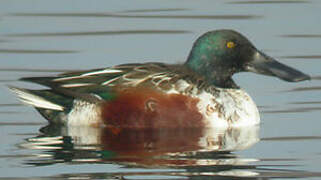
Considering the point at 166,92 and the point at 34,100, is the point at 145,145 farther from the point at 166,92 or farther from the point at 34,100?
the point at 34,100

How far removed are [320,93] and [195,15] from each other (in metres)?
3.82

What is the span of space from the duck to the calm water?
15cm

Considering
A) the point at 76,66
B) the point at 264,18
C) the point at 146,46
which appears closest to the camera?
the point at 76,66

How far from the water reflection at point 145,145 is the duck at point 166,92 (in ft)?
0.37

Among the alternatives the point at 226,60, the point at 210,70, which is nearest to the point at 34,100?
the point at 210,70

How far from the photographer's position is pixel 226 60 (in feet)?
42.5

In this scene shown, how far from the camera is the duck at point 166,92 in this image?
12344 millimetres

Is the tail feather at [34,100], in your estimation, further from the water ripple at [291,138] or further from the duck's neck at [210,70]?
the water ripple at [291,138]

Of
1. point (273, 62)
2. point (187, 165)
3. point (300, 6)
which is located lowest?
point (187, 165)

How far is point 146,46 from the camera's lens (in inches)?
615

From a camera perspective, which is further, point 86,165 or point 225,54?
point 225,54

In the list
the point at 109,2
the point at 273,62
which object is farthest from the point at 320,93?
the point at 109,2

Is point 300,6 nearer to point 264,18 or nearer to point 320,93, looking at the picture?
Answer: point 264,18

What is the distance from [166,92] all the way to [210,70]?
72 centimetres
